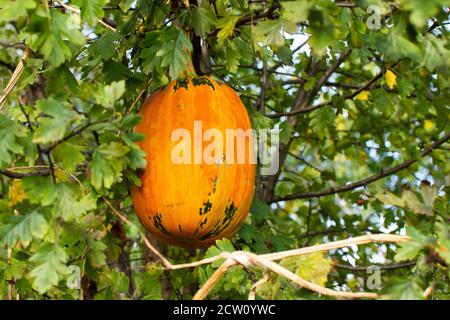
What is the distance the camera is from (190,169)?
88.4 inches

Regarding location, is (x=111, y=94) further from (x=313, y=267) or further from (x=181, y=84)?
(x=313, y=267)

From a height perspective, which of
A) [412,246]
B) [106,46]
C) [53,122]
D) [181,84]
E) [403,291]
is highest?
[106,46]

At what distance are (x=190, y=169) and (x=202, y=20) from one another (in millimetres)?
454

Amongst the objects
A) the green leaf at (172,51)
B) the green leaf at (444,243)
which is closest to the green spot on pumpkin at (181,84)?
the green leaf at (172,51)

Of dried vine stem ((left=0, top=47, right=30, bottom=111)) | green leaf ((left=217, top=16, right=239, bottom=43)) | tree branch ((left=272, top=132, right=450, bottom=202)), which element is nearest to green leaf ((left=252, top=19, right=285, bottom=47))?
green leaf ((left=217, top=16, right=239, bottom=43))

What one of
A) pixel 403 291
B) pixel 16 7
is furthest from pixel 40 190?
pixel 403 291

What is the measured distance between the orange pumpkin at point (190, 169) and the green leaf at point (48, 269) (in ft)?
1.52

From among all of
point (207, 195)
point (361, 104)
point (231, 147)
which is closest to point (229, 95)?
point (231, 147)

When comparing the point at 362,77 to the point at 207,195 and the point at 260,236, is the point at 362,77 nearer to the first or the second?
the point at 260,236

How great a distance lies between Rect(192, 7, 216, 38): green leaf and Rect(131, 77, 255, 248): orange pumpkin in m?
0.18

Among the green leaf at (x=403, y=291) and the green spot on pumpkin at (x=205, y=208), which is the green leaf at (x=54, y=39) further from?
the green leaf at (x=403, y=291)

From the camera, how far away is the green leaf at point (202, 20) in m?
2.26

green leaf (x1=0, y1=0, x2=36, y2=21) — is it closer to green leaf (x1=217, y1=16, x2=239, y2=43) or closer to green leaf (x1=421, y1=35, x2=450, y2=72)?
green leaf (x1=217, y1=16, x2=239, y2=43)

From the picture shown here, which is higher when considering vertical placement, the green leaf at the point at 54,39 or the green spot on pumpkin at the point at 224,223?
the green leaf at the point at 54,39
